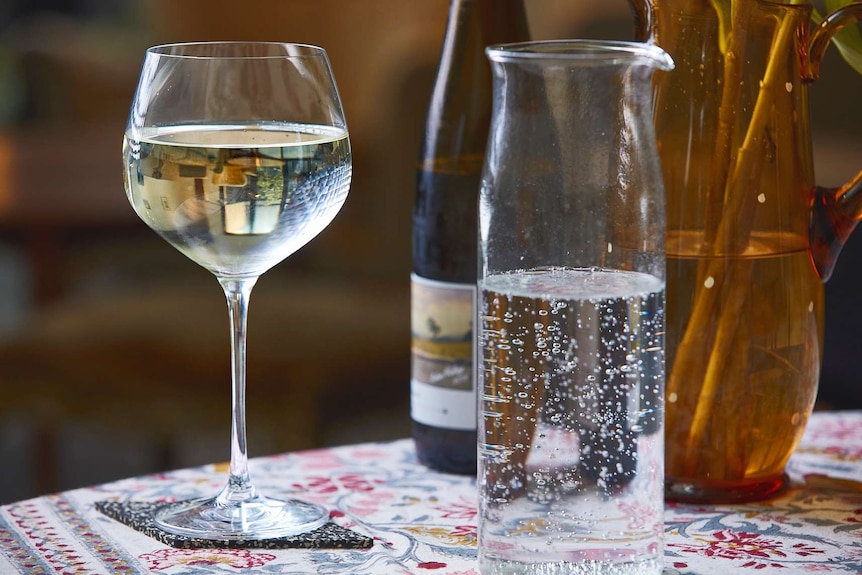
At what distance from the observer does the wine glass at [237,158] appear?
2.29 feet

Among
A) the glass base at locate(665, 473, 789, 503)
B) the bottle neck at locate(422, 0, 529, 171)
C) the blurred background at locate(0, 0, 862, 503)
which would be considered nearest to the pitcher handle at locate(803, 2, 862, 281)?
the glass base at locate(665, 473, 789, 503)

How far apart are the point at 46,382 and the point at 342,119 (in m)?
1.77

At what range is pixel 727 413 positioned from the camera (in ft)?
2.53

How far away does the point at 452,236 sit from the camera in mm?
955

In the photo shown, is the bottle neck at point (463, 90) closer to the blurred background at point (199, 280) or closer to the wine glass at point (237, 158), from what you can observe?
the wine glass at point (237, 158)

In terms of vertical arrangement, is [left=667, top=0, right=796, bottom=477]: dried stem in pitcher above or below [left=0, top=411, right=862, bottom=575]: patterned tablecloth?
above

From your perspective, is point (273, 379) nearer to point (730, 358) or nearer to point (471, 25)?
point (471, 25)

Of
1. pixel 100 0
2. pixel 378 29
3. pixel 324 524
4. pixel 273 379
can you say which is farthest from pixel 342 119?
pixel 100 0

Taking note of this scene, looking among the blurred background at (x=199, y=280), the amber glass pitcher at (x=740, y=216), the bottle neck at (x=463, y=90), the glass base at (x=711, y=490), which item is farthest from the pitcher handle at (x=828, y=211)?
the blurred background at (x=199, y=280)

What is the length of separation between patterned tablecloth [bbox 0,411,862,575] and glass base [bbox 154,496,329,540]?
0.05 feet

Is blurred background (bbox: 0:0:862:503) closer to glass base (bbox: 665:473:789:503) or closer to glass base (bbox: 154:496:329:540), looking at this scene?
glass base (bbox: 665:473:789:503)

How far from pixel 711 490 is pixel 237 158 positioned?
1.18ft

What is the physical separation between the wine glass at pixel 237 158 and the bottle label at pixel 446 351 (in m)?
0.15

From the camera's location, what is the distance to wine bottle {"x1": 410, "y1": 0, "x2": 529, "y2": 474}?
2.87 ft
